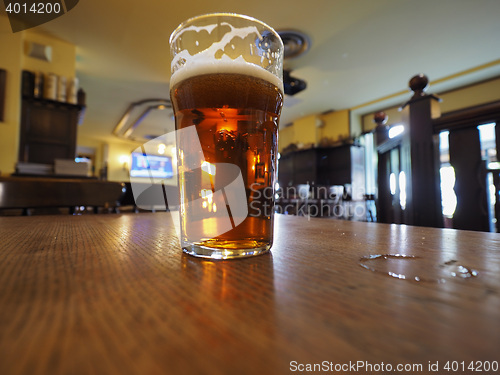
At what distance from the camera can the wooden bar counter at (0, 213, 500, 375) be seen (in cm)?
8

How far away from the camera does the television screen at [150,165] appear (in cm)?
854

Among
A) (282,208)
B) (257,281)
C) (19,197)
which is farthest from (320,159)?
(257,281)

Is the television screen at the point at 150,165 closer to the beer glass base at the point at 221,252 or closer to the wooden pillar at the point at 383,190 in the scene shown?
the wooden pillar at the point at 383,190

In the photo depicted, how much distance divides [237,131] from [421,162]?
3.63 feet

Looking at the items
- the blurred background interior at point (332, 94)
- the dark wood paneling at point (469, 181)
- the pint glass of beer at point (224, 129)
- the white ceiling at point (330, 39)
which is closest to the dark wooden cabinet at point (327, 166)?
the blurred background interior at point (332, 94)

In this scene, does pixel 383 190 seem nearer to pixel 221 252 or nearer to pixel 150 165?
pixel 221 252

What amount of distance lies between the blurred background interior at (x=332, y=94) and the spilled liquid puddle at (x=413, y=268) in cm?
94

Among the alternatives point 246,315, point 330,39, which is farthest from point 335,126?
point 246,315

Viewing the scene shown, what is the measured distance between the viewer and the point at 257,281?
0.53ft

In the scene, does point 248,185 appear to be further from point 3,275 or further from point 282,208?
point 282,208

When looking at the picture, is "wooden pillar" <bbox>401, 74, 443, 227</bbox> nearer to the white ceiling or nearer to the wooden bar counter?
the wooden bar counter

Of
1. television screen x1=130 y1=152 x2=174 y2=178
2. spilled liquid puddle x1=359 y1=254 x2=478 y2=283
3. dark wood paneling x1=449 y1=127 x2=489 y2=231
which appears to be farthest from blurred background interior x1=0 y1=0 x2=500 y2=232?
television screen x1=130 y1=152 x2=174 y2=178

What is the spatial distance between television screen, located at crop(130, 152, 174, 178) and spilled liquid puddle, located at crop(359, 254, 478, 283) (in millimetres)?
8654

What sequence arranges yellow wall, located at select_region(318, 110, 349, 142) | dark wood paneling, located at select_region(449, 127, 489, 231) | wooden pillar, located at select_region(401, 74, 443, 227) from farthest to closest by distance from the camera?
yellow wall, located at select_region(318, 110, 349, 142)
wooden pillar, located at select_region(401, 74, 443, 227)
dark wood paneling, located at select_region(449, 127, 489, 231)
